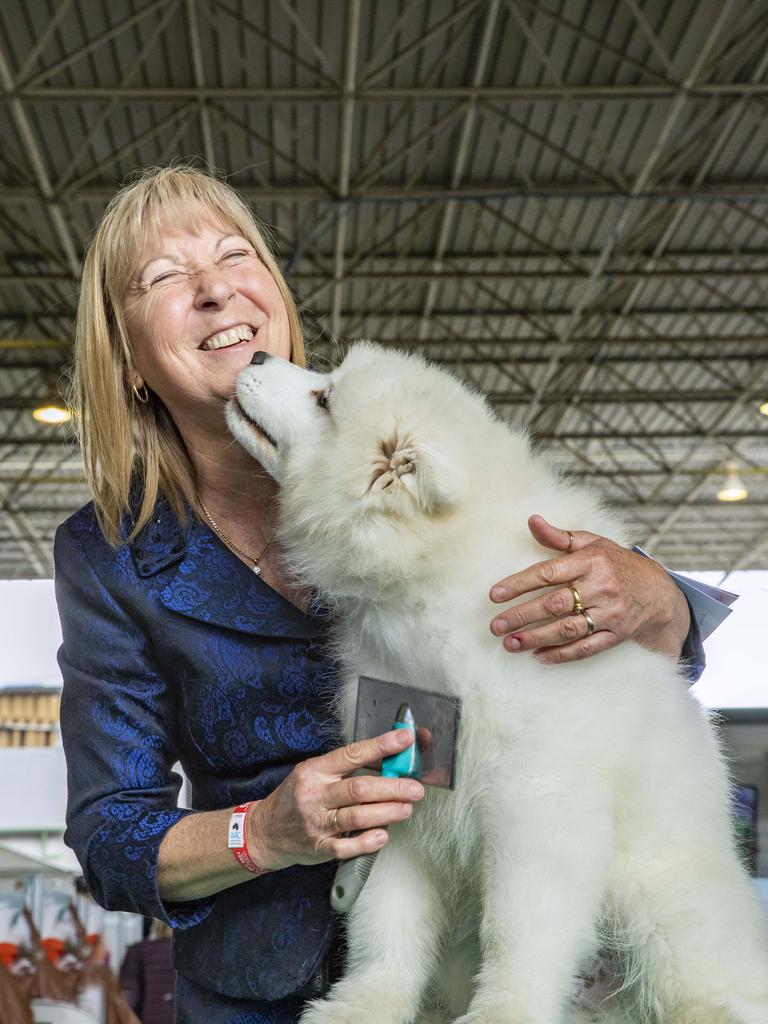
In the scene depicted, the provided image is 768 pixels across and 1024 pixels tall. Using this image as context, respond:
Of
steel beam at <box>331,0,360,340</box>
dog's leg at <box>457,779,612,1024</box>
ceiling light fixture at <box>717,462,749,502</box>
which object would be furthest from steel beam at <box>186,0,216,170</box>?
ceiling light fixture at <box>717,462,749,502</box>

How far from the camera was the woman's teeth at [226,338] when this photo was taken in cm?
219

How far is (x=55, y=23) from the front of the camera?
879cm

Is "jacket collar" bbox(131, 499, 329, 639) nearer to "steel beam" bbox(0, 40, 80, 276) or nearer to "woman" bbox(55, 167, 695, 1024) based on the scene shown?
"woman" bbox(55, 167, 695, 1024)

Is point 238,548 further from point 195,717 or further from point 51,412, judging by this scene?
point 51,412

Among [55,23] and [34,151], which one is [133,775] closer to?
[55,23]

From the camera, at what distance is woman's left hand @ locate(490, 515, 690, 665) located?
1644 millimetres

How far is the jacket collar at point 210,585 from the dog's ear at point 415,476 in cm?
37

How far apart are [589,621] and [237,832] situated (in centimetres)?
65

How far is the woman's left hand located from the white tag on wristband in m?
0.52

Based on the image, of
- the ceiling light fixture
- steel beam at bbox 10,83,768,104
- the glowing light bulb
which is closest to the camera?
steel beam at bbox 10,83,768,104

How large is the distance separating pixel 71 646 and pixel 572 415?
17022 mm

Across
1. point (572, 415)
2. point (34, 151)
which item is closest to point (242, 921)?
point (34, 151)

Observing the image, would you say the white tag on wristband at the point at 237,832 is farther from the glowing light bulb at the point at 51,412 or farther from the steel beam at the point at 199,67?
the glowing light bulb at the point at 51,412

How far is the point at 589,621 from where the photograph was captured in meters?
1.67
